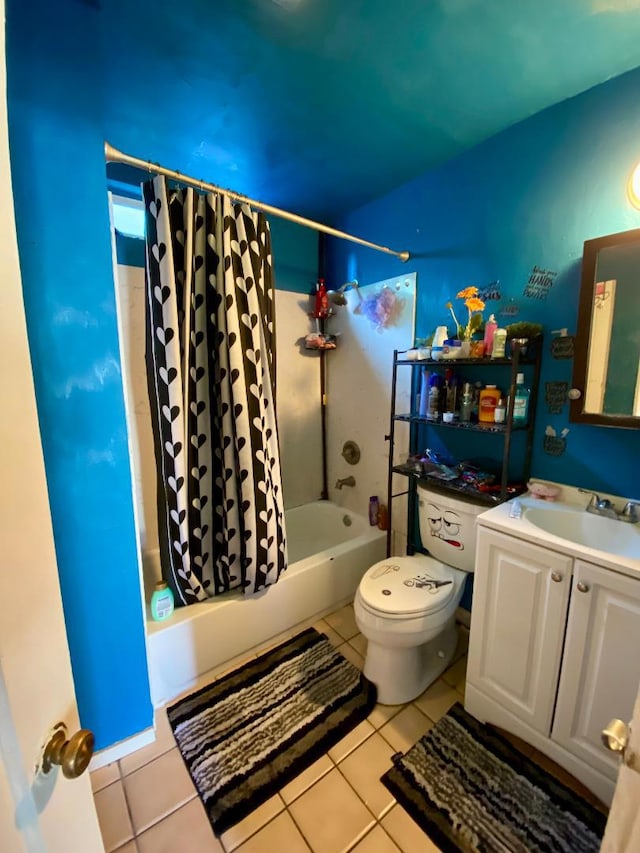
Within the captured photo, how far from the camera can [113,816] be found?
1.09 metres

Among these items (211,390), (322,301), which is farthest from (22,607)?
(322,301)

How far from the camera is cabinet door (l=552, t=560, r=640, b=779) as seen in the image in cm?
98

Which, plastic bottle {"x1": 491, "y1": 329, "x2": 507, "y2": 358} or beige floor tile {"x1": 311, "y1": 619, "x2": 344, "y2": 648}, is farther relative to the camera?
beige floor tile {"x1": 311, "y1": 619, "x2": 344, "y2": 648}

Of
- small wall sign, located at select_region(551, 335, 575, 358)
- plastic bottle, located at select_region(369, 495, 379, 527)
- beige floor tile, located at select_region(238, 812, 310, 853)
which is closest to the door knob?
beige floor tile, located at select_region(238, 812, 310, 853)

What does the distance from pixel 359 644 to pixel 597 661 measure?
3.35 feet

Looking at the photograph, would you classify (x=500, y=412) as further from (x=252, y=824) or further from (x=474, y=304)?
(x=252, y=824)

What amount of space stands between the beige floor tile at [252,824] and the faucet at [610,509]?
57.8 inches

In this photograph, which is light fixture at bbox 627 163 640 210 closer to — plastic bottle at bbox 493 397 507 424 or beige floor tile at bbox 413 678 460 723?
plastic bottle at bbox 493 397 507 424

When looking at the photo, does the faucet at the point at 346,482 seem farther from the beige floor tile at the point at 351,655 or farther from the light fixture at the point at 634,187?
the light fixture at the point at 634,187

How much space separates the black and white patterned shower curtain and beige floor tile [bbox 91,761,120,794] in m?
0.55

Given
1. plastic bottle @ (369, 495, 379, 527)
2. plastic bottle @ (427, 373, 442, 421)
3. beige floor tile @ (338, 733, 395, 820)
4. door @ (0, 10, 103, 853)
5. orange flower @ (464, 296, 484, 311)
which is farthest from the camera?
plastic bottle @ (369, 495, 379, 527)

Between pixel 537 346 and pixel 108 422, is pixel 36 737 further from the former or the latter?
pixel 537 346

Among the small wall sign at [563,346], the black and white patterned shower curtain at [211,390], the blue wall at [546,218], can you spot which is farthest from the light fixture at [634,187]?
the black and white patterned shower curtain at [211,390]

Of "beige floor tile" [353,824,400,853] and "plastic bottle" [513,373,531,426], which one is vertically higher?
"plastic bottle" [513,373,531,426]
